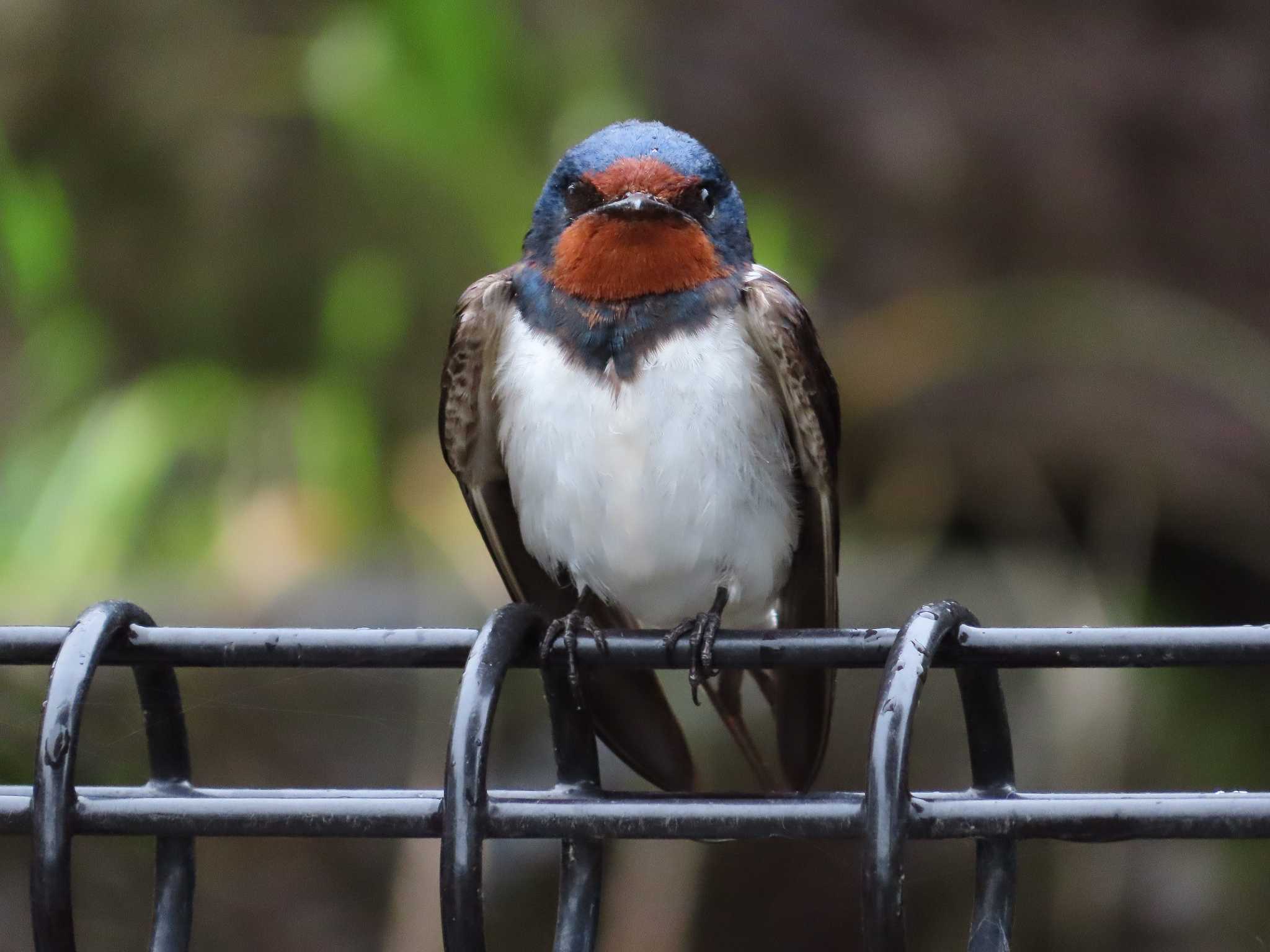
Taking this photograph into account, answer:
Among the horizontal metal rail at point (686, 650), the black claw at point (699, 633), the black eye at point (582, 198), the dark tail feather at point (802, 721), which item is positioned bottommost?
the dark tail feather at point (802, 721)

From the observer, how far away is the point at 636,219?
221 cm

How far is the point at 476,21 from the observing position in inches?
158

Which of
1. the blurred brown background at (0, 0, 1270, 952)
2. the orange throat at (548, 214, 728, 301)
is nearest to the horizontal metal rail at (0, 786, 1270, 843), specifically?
the orange throat at (548, 214, 728, 301)

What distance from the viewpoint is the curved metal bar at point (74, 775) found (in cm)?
86

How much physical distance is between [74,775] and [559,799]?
0.88ft

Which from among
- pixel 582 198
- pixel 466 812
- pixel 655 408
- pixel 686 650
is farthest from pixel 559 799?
pixel 582 198

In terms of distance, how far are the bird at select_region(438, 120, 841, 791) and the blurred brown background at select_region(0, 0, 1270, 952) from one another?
2.13 ft

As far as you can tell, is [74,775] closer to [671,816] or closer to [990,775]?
[671,816]

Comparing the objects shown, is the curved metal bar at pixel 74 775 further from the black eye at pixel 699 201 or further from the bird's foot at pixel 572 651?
the black eye at pixel 699 201

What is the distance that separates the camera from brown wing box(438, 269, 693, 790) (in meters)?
2.08

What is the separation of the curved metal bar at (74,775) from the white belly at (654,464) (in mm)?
1180

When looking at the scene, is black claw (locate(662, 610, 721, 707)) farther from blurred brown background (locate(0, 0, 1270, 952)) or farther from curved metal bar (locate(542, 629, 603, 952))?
blurred brown background (locate(0, 0, 1270, 952))

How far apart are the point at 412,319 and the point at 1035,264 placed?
1510 mm

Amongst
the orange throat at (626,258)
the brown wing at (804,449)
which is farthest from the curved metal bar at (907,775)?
the orange throat at (626,258)
